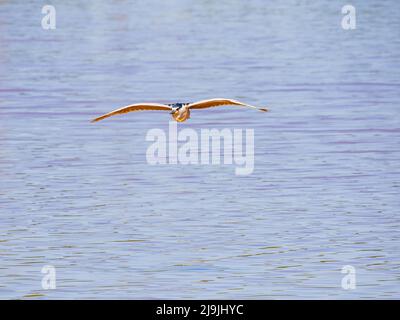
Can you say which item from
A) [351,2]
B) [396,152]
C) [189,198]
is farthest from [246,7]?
[189,198]

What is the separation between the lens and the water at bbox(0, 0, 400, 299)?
11781 mm

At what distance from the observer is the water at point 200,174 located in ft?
38.7

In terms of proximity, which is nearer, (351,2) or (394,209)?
(394,209)

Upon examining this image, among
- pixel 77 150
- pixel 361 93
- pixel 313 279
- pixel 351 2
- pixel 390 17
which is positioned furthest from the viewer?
pixel 351 2

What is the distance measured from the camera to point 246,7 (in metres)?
34.7

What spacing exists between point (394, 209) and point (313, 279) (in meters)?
2.46

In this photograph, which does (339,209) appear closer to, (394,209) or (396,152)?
(394,209)

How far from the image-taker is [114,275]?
1166 cm

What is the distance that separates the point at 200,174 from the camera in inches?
608

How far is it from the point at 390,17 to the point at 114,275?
1997 centimetres

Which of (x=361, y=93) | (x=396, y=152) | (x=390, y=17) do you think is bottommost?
(x=396, y=152)

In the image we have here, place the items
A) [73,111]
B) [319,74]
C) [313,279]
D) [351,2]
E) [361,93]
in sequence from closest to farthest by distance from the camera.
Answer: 1. [313,279]
2. [73,111]
3. [361,93]
4. [319,74]
5. [351,2]

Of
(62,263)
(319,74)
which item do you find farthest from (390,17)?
(62,263)

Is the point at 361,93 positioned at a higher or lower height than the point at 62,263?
A: higher
